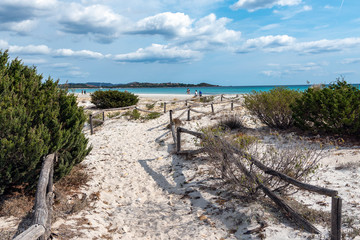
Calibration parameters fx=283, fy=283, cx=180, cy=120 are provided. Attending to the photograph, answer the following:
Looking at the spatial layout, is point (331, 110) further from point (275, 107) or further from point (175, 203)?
point (175, 203)

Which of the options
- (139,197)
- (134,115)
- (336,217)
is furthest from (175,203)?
(134,115)

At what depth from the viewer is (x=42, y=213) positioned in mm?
3465

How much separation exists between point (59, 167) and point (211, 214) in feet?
9.50

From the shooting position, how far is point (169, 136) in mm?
10727

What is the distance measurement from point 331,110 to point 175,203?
19.1 feet

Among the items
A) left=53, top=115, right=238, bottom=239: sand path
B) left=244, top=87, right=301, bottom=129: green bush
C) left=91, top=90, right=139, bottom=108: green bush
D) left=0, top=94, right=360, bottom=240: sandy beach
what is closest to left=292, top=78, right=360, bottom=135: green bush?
left=244, top=87, right=301, bottom=129: green bush

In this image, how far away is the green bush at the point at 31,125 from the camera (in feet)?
14.4

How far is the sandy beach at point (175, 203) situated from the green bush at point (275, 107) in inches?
108

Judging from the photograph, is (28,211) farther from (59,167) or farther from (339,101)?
(339,101)

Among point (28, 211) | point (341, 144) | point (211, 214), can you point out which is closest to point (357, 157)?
point (341, 144)

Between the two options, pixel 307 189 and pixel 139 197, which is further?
pixel 139 197

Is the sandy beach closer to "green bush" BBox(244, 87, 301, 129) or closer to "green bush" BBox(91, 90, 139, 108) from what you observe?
"green bush" BBox(244, 87, 301, 129)

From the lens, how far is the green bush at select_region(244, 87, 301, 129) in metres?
9.99

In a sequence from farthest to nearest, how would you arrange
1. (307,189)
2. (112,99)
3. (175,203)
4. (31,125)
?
1. (112,99)
2. (175,203)
3. (31,125)
4. (307,189)
